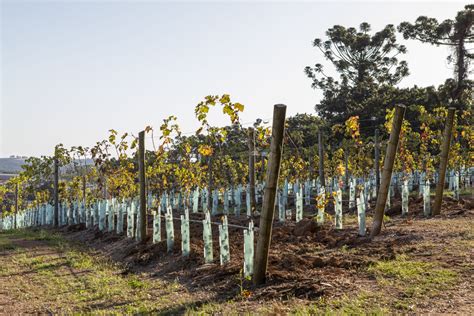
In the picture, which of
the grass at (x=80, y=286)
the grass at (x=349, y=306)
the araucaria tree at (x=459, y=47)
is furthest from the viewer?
the araucaria tree at (x=459, y=47)

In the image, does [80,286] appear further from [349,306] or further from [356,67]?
[356,67]

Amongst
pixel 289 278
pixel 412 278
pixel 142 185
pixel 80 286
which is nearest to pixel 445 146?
pixel 412 278

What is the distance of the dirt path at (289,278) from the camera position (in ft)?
21.7

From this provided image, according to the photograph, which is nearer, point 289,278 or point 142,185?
point 289,278

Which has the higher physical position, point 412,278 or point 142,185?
point 142,185

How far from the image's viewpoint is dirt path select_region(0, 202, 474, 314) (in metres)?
6.61

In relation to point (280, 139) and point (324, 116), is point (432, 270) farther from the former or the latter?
point (324, 116)

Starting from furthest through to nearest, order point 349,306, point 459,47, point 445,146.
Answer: point 459,47 < point 445,146 < point 349,306

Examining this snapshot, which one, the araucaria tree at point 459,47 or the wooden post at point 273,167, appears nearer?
the wooden post at point 273,167

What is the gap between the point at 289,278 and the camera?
7680mm

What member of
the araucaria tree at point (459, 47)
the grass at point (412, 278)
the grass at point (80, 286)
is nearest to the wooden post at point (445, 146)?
the grass at point (412, 278)

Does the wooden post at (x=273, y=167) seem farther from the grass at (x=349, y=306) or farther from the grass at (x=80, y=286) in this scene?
the grass at (x=80, y=286)

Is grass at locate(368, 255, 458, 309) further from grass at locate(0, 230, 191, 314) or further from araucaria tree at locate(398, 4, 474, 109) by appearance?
araucaria tree at locate(398, 4, 474, 109)

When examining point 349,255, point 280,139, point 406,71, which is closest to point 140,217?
point 349,255
